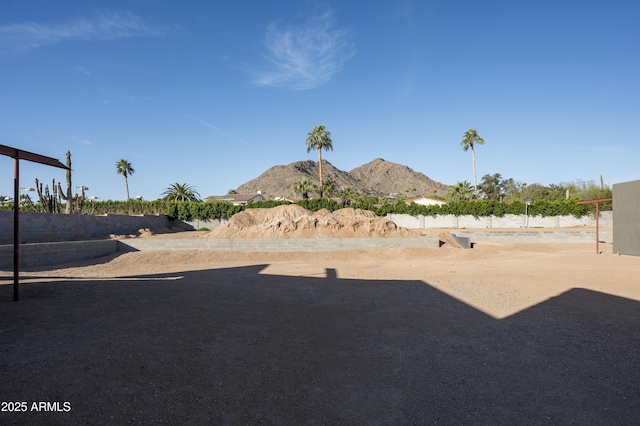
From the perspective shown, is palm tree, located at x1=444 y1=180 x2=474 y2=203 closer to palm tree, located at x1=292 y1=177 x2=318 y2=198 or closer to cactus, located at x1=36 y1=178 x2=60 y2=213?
palm tree, located at x1=292 y1=177 x2=318 y2=198

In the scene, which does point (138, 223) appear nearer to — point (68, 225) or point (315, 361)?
point (68, 225)

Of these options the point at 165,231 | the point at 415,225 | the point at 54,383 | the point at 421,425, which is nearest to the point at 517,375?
the point at 421,425

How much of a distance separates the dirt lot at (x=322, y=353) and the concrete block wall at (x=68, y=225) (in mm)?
13172

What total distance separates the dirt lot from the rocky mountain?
110 metres

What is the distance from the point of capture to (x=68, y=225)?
24.6 m

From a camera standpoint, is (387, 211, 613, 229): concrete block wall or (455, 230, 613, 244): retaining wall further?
(387, 211, 613, 229): concrete block wall

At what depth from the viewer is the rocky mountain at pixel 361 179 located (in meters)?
129

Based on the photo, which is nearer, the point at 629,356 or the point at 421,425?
the point at 421,425

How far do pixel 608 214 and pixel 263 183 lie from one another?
108603mm

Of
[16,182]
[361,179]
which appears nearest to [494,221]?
[16,182]

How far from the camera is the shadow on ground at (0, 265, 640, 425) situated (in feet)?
11.6

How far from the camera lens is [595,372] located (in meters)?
4.54

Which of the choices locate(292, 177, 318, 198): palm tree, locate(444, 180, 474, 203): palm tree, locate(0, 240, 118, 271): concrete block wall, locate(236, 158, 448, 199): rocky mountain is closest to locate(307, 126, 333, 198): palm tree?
locate(292, 177, 318, 198): palm tree

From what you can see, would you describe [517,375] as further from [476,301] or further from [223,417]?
[476,301]
